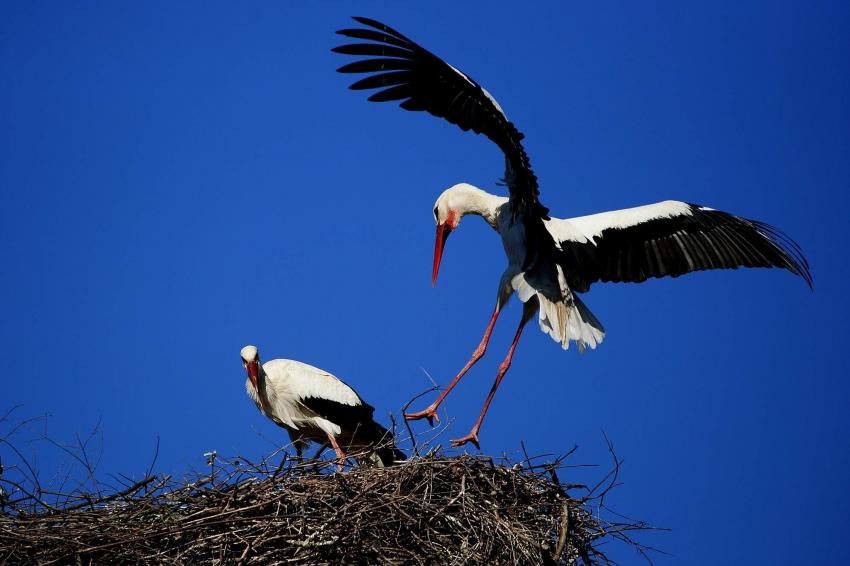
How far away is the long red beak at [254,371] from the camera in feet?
24.6

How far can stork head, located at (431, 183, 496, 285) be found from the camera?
7449 mm

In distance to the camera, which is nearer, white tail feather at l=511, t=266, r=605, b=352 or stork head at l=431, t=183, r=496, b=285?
white tail feather at l=511, t=266, r=605, b=352

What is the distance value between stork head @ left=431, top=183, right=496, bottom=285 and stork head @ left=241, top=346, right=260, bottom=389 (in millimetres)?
1307

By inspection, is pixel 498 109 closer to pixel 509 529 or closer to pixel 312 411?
pixel 509 529

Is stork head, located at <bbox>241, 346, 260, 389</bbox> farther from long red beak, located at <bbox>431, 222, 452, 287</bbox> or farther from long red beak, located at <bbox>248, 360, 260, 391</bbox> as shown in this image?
long red beak, located at <bbox>431, 222, 452, 287</bbox>

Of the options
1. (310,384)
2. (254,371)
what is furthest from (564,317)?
(254,371)

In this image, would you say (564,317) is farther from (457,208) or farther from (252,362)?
(252,362)

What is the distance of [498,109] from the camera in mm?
6148

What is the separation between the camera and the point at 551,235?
22.8 feet

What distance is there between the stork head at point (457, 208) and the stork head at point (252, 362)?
1.31m

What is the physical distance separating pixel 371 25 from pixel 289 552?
2.72 meters

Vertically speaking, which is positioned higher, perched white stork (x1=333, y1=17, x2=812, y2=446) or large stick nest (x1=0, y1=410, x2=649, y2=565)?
perched white stork (x1=333, y1=17, x2=812, y2=446)

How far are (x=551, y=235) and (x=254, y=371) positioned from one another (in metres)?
2.22

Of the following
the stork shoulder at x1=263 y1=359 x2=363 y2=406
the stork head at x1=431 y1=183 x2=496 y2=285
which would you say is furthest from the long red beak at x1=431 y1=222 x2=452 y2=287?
the stork shoulder at x1=263 y1=359 x2=363 y2=406
